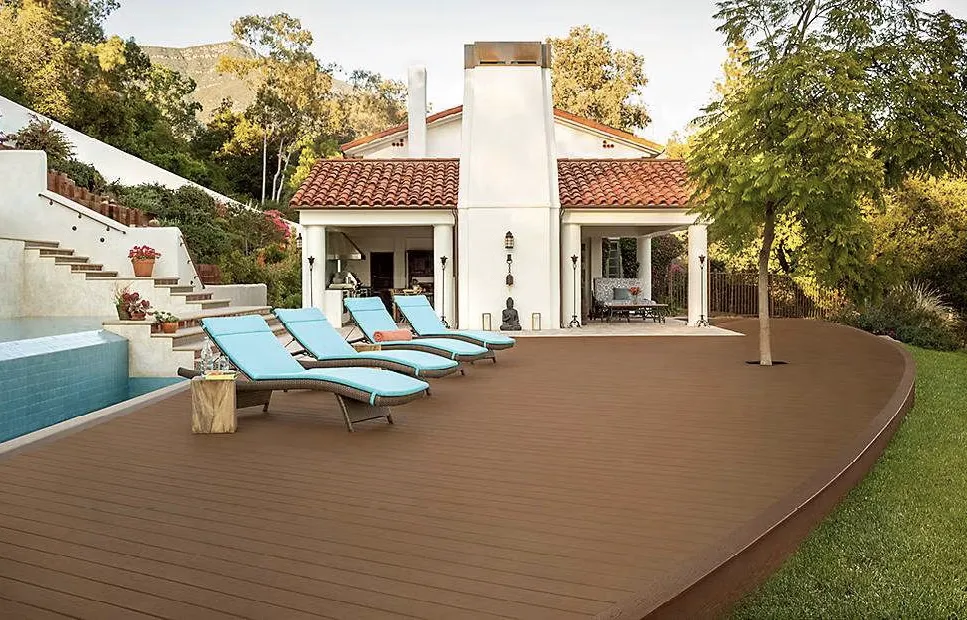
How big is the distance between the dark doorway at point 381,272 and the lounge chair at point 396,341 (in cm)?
1135

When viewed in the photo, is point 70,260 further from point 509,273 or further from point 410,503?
point 410,503

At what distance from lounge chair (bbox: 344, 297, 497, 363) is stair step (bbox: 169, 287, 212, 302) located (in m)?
5.66

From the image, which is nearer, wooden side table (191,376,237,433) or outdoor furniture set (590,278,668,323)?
wooden side table (191,376,237,433)

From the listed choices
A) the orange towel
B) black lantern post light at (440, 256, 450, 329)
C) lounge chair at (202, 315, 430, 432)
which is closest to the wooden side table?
lounge chair at (202, 315, 430, 432)

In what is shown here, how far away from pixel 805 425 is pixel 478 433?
289 centimetres

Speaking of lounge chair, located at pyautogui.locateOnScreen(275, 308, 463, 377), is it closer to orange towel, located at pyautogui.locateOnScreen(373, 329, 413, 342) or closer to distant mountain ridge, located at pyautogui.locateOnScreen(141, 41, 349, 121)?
orange towel, located at pyautogui.locateOnScreen(373, 329, 413, 342)

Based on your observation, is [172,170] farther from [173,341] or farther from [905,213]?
[905,213]

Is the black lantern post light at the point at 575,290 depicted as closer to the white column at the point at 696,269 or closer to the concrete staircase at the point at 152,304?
the white column at the point at 696,269

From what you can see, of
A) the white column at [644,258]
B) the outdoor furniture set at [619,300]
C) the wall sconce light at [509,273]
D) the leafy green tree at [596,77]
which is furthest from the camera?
the leafy green tree at [596,77]

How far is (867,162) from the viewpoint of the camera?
37.6 feet

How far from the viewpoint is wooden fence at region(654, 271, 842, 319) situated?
25438 mm

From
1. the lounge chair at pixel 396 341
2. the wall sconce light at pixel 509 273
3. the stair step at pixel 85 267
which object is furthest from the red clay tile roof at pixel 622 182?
the stair step at pixel 85 267

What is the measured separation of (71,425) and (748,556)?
5896mm

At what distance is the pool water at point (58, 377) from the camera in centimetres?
895
